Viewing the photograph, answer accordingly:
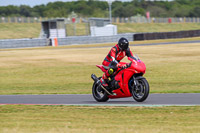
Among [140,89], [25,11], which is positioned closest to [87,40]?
[140,89]

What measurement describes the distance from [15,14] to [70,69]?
119592 millimetres

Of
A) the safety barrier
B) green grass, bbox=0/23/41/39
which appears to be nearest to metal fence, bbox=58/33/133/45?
the safety barrier

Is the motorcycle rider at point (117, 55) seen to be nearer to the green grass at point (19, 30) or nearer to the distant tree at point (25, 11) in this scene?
the green grass at point (19, 30)

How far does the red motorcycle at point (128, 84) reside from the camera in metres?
9.59

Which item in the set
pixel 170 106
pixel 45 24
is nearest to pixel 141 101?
pixel 170 106

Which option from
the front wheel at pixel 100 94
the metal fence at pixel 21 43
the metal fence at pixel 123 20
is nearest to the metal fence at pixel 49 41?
the metal fence at pixel 21 43

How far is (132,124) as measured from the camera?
23.2 ft

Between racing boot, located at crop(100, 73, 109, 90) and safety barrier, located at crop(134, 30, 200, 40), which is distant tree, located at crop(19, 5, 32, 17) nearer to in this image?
safety barrier, located at crop(134, 30, 200, 40)

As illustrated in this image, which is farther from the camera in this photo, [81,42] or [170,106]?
[81,42]

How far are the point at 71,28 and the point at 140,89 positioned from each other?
228ft

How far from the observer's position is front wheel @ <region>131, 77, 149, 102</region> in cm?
950

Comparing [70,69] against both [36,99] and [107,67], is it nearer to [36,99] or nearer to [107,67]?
[36,99]

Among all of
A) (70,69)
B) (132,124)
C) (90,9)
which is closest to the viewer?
(132,124)

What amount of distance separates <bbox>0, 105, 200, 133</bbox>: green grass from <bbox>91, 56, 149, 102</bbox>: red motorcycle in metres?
0.84
